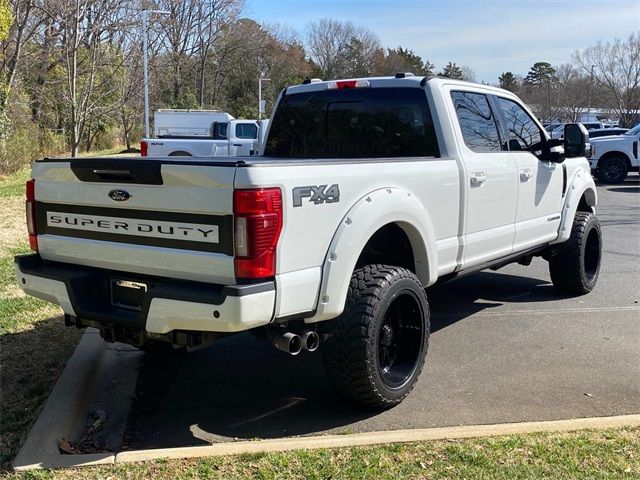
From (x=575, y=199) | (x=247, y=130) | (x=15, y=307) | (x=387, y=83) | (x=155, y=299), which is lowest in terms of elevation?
(x=15, y=307)

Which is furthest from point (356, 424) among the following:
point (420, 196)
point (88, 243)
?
point (88, 243)

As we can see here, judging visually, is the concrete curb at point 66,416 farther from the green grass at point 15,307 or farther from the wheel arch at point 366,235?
the wheel arch at point 366,235

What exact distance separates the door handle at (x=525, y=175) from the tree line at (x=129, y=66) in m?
11.5

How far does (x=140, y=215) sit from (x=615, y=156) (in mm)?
18485

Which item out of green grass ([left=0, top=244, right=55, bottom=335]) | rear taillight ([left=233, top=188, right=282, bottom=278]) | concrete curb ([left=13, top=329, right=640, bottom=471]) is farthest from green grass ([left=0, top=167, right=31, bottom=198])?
rear taillight ([left=233, top=188, right=282, bottom=278])

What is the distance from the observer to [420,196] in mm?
4258

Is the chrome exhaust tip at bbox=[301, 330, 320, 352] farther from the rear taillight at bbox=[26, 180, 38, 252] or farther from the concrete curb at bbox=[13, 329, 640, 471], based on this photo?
the rear taillight at bbox=[26, 180, 38, 252]

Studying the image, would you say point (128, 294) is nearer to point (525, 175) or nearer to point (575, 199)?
point (525, 175)

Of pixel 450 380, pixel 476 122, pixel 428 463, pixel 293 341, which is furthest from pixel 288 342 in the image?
pixel 476 122

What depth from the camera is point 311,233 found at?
3406 mm

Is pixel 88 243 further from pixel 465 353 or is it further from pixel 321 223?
pixel 465 353

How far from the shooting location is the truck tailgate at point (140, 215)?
3232 millimetres

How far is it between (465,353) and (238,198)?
9.06 ft

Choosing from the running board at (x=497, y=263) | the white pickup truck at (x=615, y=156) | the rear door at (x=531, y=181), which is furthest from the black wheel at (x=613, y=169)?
the rear door at (x=531, y=181)
